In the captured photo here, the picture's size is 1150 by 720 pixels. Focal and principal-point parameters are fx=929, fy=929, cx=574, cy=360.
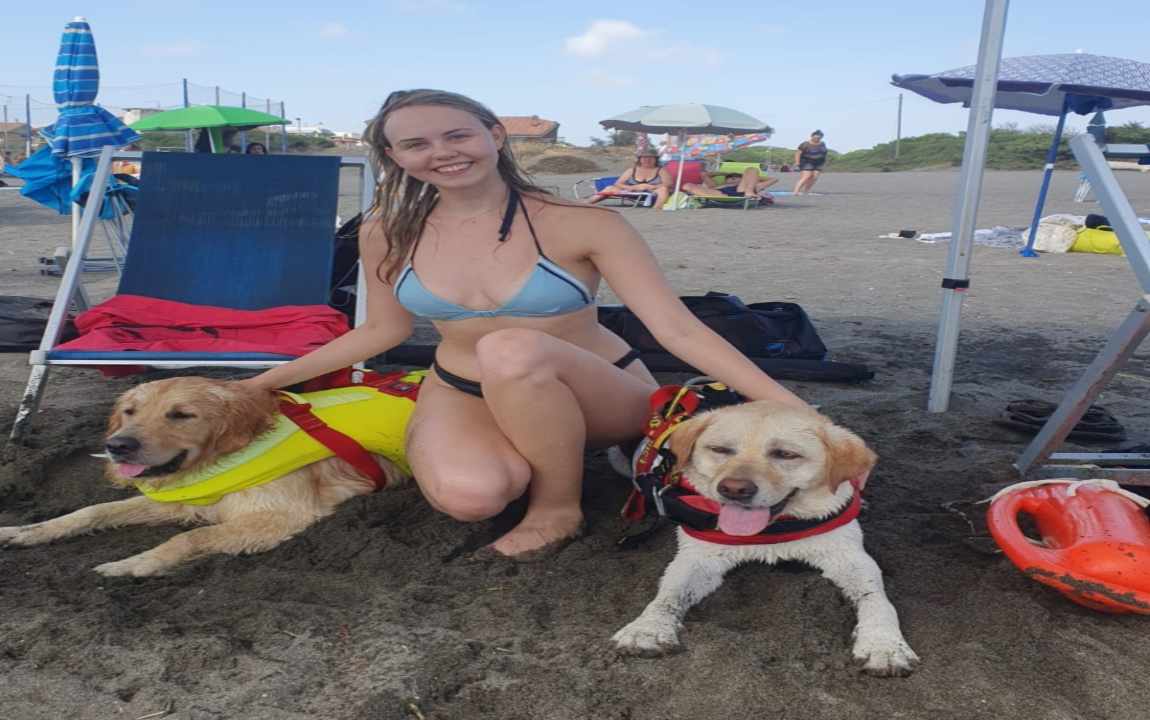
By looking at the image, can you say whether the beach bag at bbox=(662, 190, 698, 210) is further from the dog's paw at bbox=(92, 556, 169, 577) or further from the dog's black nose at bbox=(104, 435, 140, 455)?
the dog's paw at bbox=(92, 556, 169, 577)

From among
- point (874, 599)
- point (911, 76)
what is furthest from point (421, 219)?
point (911, 76)

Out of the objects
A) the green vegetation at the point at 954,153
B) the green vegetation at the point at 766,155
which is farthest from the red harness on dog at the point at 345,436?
the green vegetation at the point at 766,155

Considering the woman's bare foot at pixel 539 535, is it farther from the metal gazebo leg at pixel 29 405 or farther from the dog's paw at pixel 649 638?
the metal gazebo leg at pixel 29 405

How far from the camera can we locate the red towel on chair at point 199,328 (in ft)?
12.8

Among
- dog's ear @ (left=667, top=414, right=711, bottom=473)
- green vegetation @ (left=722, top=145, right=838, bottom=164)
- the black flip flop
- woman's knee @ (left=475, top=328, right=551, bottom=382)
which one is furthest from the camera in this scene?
green vegetation @ (left=722, top=145, right=838, bottom=164)

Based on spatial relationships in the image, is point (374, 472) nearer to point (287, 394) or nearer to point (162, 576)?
point (287, 394)

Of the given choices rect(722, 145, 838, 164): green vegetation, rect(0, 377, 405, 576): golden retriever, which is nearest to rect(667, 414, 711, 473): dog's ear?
rect(0, 377, 405, 576): golden retriever

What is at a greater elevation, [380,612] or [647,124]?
[647,124]

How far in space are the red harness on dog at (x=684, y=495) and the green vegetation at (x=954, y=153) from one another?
3615 centimetres

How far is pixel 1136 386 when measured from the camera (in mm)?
4754

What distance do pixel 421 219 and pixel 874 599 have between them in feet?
6.04

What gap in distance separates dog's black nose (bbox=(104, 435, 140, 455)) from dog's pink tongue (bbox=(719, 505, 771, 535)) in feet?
5.73

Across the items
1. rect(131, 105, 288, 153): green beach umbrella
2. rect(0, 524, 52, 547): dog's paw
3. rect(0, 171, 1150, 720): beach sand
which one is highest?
rect(131, 105, 288, 153): green beach umbrella

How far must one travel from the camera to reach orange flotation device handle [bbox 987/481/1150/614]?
2.23 m
